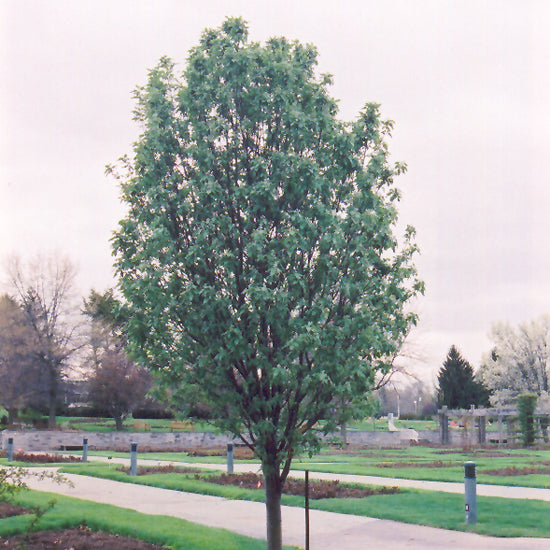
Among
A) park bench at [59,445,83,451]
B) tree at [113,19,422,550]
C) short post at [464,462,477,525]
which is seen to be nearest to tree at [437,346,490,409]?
park bench at [59,445,83,451]

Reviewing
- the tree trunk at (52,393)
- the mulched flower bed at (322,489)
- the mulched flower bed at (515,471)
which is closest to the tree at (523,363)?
the tree trunk at (52,393)

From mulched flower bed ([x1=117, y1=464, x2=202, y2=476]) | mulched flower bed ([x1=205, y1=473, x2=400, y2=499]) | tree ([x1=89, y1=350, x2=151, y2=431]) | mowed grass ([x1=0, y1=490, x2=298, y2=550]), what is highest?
tree ([x1=89, y1=350, x2=151, y2=431])

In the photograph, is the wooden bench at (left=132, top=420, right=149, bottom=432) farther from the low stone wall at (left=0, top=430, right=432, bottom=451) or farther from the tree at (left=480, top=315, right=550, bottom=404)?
the tree at (left=480, top=315, right=550, bottom=404)

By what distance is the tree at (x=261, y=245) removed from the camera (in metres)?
6.74

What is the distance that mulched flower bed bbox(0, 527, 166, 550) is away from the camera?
8.18m

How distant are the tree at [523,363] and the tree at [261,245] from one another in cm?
5562

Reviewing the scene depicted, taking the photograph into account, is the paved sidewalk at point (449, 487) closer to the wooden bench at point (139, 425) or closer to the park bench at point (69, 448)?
the park bench at point (69, 448)

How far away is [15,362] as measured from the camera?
46156mm

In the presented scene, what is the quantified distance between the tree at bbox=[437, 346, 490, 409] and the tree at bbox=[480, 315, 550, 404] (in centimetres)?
159

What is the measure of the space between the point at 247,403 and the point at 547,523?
205 inches

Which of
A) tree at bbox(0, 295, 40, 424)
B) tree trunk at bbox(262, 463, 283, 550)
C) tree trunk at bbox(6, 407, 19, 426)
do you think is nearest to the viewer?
tree trunk at bbox(262, 463, 283, 550)

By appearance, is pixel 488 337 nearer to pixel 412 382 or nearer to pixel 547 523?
pixel 412 382

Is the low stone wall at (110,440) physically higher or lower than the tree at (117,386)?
lower

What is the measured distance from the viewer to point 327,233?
6.85m
